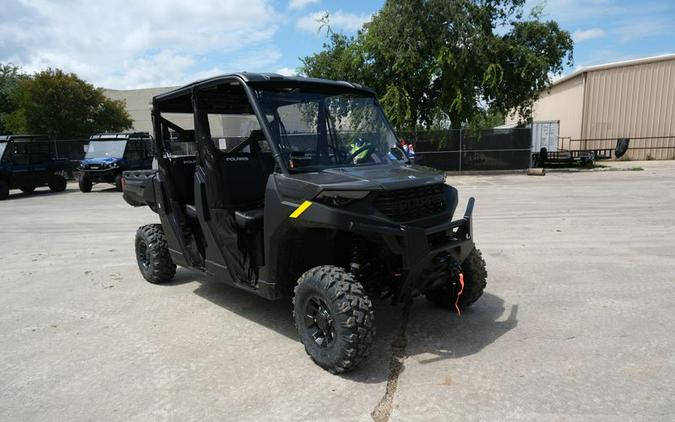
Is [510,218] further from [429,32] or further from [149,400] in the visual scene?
[429,32]

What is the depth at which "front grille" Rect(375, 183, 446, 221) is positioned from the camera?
3500 mm

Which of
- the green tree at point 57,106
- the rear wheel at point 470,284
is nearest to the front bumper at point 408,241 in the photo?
the rear wheel at point 470,284

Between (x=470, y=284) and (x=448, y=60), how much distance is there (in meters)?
17.3

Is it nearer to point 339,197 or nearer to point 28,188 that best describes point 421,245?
point 339,197

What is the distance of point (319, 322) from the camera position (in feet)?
12.0

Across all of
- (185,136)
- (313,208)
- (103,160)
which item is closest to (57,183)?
(103,160)

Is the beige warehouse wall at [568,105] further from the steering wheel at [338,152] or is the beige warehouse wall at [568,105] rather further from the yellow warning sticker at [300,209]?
the yellow warning sticker at [300,209]

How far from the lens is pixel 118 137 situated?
17797 mm

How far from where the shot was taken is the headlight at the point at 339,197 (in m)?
3.38

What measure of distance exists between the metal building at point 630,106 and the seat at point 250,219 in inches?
1092

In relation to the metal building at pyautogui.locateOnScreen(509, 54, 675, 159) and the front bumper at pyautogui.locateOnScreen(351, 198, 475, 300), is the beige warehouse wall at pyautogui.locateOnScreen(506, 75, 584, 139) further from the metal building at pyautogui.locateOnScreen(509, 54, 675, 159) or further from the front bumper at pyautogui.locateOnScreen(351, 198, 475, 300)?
the front bumper at pyautogui.locateOnScreen(351, 198, 475, 300)

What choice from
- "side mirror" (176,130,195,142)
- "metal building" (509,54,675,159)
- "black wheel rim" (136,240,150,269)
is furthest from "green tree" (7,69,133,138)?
"side mirror" (176,130,195,142)

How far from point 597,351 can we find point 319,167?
105 inches

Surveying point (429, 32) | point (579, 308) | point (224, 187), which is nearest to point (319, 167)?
point (224, 187)
